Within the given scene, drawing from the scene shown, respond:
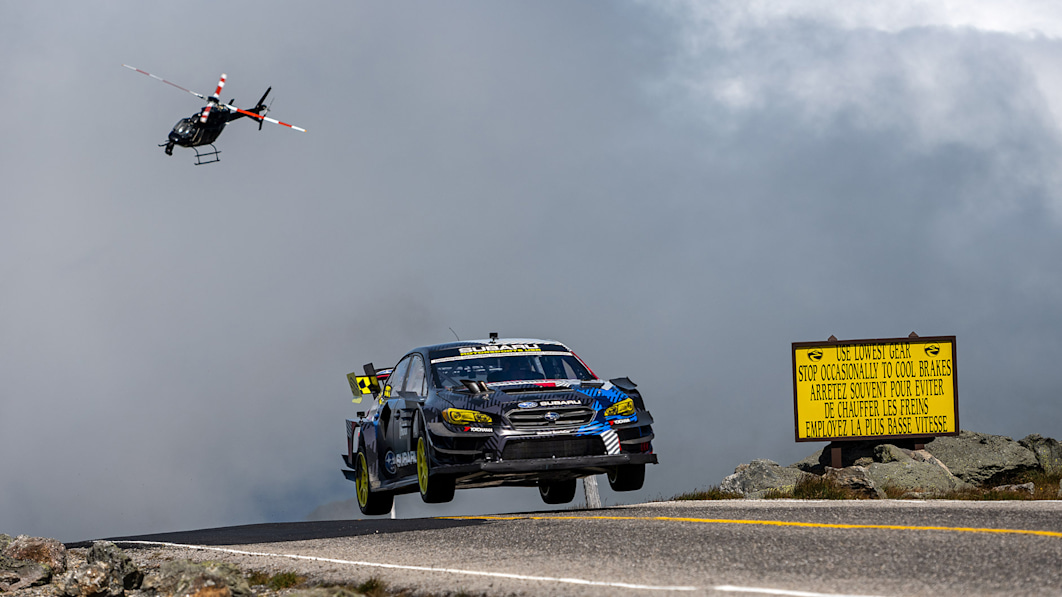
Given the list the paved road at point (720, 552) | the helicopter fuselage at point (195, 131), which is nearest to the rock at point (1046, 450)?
the paved road at point (720, 552)

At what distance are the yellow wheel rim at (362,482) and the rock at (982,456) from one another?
12.8 meters

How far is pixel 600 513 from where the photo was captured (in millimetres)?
13195

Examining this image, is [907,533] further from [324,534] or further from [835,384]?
[835,384]

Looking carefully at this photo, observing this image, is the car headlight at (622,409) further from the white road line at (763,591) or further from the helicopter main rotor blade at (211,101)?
the helicopter main rotor blade at (211,101)

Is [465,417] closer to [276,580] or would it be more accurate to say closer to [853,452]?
[276,580]

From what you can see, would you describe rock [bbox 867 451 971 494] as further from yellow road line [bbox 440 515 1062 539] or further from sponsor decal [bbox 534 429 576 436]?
sponsor decal [bbox 534 429 576 436]

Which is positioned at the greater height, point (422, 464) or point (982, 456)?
point (422, 464)

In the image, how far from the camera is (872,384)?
22781 millimetres

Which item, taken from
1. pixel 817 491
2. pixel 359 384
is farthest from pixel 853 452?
pixel 359 384

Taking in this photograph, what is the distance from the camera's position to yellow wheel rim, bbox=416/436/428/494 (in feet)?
41.4

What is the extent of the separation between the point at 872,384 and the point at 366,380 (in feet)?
36.3

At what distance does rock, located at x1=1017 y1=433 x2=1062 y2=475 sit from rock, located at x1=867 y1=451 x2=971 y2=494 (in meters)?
2.81

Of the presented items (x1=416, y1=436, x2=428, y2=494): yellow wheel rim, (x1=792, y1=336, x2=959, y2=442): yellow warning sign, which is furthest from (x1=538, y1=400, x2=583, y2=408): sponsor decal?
(x1=792, y1=336, x2=959, y2=442): yellow warning sign

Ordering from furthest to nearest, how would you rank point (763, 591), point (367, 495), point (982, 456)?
point (982, 456) → point (367, 495) → point (763, 591)
